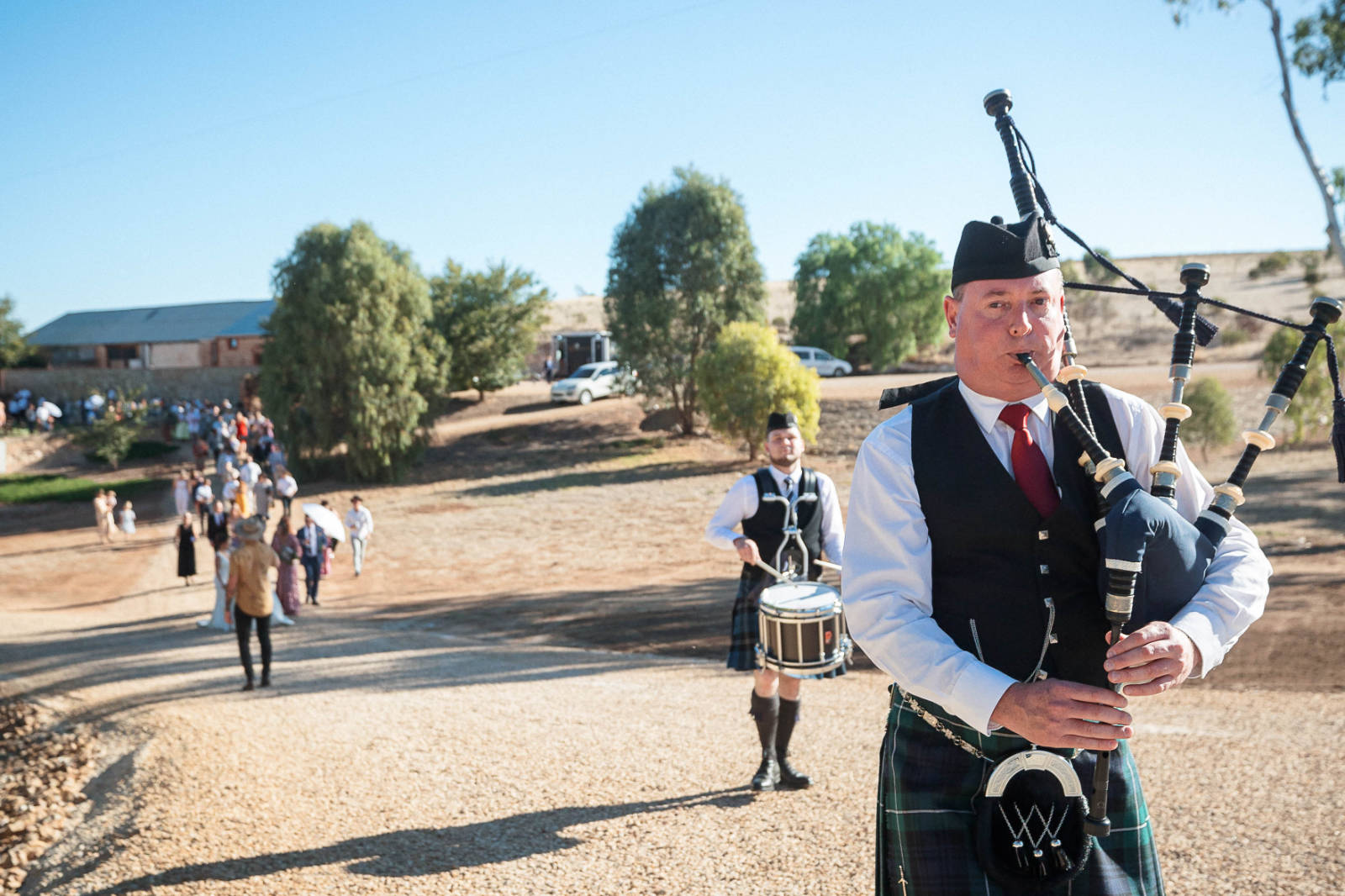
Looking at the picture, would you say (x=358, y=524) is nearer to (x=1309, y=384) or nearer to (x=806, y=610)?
(x=806, y=610)

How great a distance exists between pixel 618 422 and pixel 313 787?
26760 millimetres

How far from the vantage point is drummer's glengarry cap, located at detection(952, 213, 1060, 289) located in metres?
2.14

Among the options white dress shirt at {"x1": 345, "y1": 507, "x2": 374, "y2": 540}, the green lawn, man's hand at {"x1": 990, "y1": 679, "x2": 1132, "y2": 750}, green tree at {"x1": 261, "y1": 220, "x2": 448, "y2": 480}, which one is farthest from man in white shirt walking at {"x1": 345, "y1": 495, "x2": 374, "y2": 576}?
man's hand at {"x1": 990, "y1": 679, "x2": 1132, "y2": 750}

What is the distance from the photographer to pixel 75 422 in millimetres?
38188

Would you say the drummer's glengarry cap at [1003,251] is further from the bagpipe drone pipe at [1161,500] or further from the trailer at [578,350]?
the trailer at [578,350]

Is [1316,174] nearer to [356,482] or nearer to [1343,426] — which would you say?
[1343,426]

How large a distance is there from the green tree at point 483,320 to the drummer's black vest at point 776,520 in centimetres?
3207

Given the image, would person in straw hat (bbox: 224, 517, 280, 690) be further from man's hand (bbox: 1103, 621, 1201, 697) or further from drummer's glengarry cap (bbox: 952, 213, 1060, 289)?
man's hand (bbox: 1103, 621, 1201, 697)

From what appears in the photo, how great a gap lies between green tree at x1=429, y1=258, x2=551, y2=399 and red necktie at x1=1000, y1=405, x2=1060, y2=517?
35.4 meters

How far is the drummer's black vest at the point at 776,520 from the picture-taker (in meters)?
5.54

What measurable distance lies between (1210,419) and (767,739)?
18.1 meters

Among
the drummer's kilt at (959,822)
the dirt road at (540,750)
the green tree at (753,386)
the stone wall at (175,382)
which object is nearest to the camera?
the drummer's kilt at (959,822)

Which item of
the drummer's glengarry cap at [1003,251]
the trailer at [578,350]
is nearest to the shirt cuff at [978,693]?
the drummer's glengarry cap at [1003,251]

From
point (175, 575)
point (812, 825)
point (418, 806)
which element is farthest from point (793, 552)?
point (175, 575)
